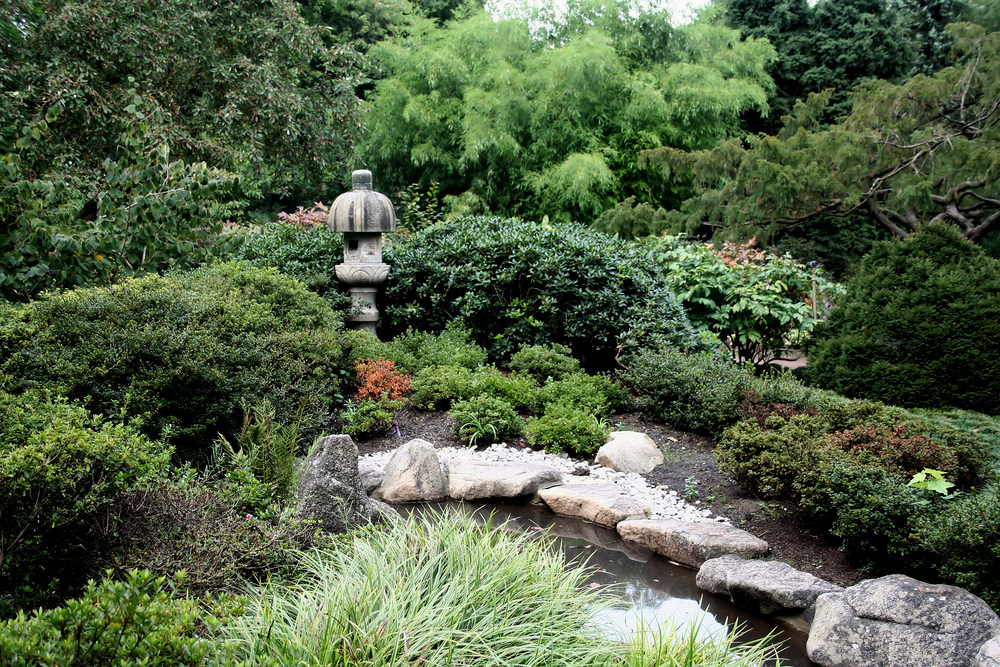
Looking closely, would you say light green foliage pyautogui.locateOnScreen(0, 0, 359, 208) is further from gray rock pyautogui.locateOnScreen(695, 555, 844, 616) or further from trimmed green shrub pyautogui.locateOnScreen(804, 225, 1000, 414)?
trimmed green shrub pyautogui.locateOnScreen(804, 225, 1000, 414)

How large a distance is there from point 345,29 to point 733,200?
12.9 meters

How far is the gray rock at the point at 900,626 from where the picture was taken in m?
2.96

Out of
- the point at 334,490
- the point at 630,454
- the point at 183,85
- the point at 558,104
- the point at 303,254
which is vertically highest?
the point at 558,104

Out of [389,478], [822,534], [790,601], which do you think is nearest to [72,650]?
[790,601]

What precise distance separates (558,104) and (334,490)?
1116 cm

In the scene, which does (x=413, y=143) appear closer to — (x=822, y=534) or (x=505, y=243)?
(x=505, y=243)

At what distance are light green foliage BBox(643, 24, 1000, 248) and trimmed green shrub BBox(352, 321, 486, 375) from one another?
165 inches

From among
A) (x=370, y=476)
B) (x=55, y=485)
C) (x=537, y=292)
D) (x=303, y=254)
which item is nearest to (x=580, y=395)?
(x=537, y=292)

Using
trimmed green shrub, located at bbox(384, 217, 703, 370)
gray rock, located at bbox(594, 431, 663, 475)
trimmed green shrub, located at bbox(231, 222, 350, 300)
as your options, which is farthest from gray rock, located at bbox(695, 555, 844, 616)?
trimmed green shrub, located at bbox(231, 222, 350, 300)

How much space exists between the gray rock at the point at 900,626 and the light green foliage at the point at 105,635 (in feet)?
8.88

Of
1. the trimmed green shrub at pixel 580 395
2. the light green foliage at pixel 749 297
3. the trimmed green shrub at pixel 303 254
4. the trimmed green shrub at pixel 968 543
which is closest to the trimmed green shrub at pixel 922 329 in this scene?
the light green foliage at pixel 749 297

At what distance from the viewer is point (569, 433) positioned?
586cm

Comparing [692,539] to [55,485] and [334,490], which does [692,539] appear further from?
[55,485]

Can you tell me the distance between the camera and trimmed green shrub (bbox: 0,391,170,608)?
241 centimetres
